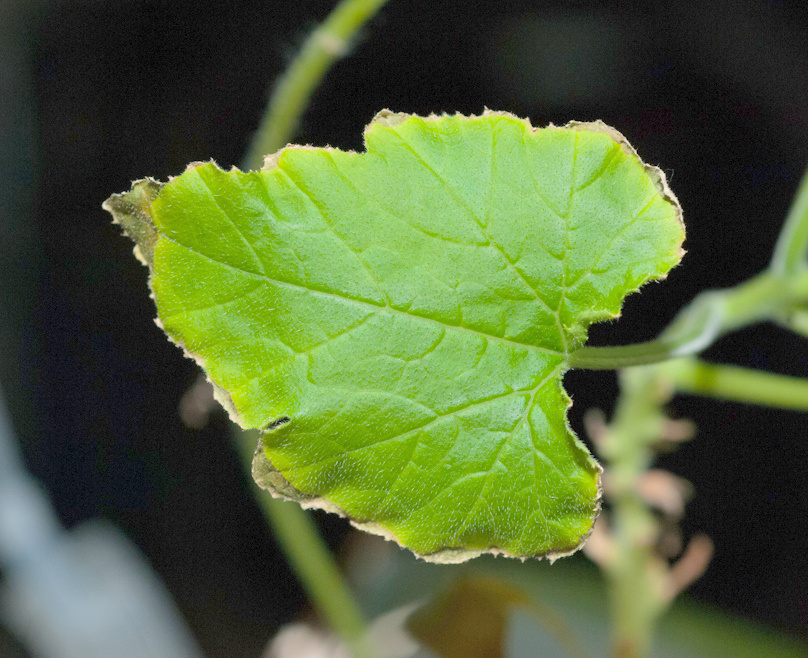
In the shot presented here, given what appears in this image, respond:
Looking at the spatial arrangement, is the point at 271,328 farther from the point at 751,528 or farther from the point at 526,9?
the point at 751,528

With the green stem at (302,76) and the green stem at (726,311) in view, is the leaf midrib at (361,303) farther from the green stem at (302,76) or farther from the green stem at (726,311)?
the green stem at (302,76)

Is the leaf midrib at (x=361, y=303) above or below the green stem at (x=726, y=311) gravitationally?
above

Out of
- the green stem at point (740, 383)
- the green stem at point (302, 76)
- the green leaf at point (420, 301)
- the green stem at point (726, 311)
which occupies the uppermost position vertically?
the green stem at point (302, 76)

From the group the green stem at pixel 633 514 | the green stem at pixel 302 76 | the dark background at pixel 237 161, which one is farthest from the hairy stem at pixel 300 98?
the green stem at pixel 633 514

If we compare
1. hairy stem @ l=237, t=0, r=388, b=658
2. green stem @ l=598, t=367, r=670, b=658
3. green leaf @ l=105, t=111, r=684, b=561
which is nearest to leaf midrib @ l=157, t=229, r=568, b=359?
green leaf @ l=105, t=111, r=684, b=561

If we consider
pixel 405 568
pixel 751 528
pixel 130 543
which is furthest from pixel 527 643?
pixel 130 543

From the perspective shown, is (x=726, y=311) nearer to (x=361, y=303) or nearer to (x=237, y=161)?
(x=361, y=303)

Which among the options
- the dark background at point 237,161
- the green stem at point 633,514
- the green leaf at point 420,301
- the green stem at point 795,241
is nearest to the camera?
the green leaf at point 420,301

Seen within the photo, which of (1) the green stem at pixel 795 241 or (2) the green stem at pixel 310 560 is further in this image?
(2) the green stem at pixel 310 560
